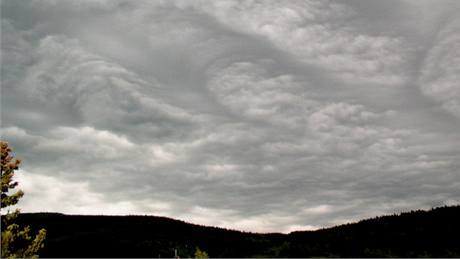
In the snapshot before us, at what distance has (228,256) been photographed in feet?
131

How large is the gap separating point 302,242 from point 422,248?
1087cm

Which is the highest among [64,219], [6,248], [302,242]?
[64,219]

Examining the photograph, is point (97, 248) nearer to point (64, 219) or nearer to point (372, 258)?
point (64, 219)

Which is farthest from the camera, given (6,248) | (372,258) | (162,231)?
(162,231)

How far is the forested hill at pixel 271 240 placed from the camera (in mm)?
Result: 36062

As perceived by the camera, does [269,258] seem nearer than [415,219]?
Yes

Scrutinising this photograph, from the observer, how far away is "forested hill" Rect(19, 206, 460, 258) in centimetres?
3606

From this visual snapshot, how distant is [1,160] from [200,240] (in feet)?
88.1

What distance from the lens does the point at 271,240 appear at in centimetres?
4566

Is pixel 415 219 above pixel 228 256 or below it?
above

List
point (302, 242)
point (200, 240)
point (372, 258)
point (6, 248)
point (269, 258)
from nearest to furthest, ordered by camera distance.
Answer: point (6, 248) → point (372, 258) → point (269, 258) → point (302, 242) → point (200, 240)

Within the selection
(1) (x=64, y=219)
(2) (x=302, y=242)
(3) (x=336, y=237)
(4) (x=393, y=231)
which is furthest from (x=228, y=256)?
(1) (x=64, y=219)

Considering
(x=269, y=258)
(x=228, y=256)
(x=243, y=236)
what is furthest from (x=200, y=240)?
(x=269, y=258)

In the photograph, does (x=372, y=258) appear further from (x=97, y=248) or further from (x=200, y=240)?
(x=97, y=248)
